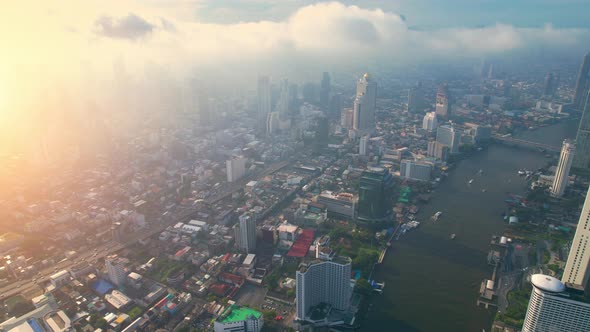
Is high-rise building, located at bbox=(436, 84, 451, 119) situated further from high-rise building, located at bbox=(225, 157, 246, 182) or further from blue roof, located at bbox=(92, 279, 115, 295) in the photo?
blue roof, located at bbox=(92, 279, 115, 295)

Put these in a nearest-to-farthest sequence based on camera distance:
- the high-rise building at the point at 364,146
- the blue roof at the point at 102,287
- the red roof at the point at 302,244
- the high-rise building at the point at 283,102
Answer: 1. the blue roof at the point at 102,287
2. the red roof at the point at 302,244
3. the high-rise building at the point at 364,146
4. the high-rise building at the point at 283,102

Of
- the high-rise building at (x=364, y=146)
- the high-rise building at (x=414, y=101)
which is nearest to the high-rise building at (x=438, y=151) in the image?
the high-rise building at (x=364, y=146)

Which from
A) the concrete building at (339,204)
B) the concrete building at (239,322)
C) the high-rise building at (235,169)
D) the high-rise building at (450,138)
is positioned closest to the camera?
the concrete building at (239,322)

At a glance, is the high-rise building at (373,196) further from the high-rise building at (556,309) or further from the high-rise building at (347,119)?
the high-rise building at (347,119)

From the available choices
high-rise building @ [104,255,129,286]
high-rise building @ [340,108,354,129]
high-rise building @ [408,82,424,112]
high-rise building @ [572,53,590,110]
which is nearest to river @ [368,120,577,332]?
high-rise building @ [104,255,129,286]

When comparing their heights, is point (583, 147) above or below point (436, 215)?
above

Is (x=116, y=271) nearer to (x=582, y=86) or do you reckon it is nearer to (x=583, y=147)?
(x=583, y=147)

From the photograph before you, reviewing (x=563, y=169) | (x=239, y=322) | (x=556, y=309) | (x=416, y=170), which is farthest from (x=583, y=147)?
(x=239, y=322)
